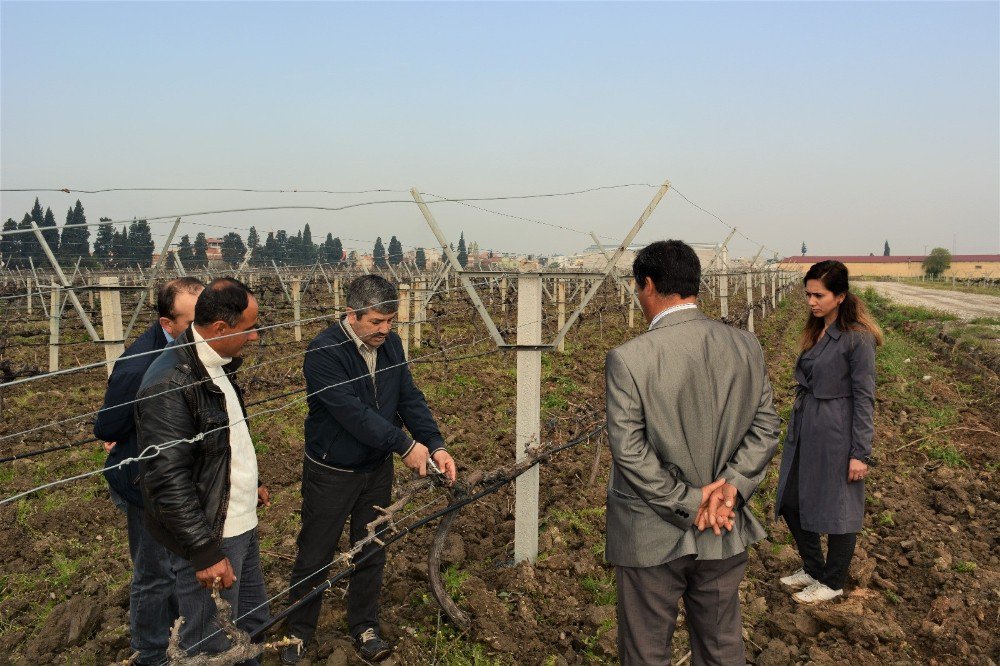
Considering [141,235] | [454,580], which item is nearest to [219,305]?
[454,580]

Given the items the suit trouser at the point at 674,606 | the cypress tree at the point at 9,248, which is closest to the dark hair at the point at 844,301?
the suit trouser at the point at 674,606

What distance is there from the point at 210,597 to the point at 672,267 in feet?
5.90

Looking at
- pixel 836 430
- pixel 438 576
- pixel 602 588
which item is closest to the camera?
pixel 438 576

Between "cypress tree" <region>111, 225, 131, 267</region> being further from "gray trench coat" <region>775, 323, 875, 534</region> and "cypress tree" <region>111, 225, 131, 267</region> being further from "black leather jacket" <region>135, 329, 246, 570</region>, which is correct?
"gray trench coat" <region>775, 323, 875, 534</region>

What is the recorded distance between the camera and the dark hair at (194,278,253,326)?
2092mm

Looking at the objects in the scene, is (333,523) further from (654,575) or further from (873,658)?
(873,658)

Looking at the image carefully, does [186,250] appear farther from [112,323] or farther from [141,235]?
[112,323]

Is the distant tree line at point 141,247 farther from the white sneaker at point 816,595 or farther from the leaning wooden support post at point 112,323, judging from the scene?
the white sneaker at point 816,595

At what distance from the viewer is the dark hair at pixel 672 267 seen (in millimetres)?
1995

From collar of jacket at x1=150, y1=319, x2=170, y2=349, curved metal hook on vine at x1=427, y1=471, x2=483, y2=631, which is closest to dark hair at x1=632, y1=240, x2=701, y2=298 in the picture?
curved metal hook on vine at x1=427, y1=471, x2=483, y2=631

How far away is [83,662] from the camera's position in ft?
9.52

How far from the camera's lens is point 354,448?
2.74 meters

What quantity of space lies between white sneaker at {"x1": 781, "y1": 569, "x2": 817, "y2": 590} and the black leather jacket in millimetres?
2873

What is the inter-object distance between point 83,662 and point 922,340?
1572 cm
